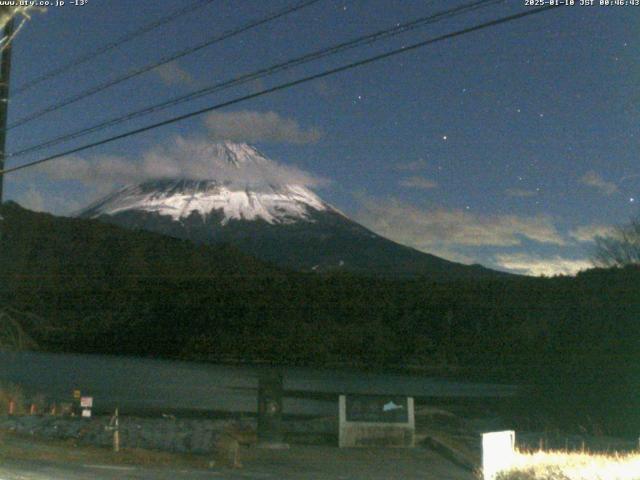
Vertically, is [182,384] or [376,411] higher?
[182,384]

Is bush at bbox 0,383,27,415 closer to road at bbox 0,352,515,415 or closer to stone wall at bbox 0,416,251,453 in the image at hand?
stone wall at bbox 0,416,251,453

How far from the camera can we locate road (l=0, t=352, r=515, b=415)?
4016 centimetres

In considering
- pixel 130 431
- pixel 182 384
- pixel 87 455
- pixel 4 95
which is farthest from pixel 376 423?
pixel 182 384

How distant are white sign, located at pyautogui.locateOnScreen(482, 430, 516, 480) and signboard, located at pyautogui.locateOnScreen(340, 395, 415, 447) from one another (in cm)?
886

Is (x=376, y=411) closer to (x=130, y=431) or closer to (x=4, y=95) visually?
(x=130, y=431)

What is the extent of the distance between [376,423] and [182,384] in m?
30.6

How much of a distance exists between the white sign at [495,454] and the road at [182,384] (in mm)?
22370

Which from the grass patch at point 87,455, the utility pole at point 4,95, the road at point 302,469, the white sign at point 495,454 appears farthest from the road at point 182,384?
the white sign at point 495,454

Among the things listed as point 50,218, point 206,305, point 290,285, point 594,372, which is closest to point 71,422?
point 594,372

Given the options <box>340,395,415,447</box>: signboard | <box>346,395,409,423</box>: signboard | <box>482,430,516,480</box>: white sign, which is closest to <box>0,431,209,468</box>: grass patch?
<box>340,395,415,447</box>: signboard

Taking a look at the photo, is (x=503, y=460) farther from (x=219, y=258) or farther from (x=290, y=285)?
(x=219, y=258)

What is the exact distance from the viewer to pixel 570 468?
13.1 m

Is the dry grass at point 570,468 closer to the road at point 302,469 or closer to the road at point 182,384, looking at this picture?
the road at point 302,469

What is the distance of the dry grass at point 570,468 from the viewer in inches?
479
